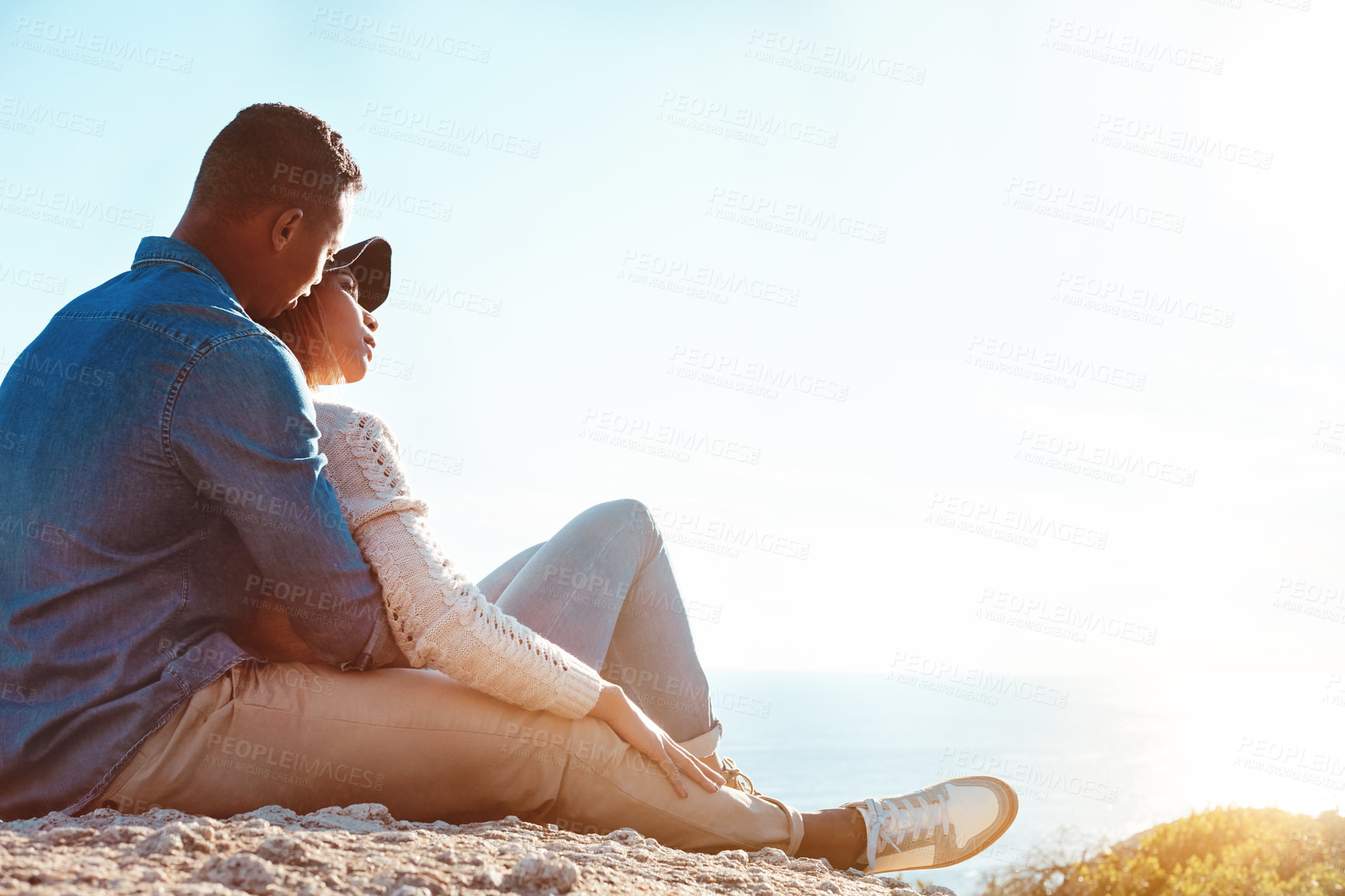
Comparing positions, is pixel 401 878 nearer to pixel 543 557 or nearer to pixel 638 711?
pixel 638 711

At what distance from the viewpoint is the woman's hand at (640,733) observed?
2.38m

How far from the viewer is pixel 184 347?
194cm

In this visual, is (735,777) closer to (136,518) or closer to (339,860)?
(339,860)

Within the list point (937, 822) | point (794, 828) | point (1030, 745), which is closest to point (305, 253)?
point (794, 828)

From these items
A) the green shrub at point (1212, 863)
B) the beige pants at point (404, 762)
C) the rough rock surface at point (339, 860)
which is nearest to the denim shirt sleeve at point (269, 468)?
the beige pants at point (404, 762)

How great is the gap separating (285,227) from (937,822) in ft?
8.55

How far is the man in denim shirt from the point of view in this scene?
1.91 m

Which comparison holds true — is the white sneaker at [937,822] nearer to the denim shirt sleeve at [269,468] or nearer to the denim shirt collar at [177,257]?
the denim shirt sleeve at [269,468]

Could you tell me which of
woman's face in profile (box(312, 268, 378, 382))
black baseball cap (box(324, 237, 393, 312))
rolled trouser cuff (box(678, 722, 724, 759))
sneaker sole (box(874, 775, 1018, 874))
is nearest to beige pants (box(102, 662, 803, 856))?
rolled trouser cuff (box(678, 722, 724, 759))

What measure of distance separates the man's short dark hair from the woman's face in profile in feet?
1.53

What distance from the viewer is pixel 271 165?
7.39 ft

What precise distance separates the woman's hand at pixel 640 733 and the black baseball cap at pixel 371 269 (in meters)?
1.55

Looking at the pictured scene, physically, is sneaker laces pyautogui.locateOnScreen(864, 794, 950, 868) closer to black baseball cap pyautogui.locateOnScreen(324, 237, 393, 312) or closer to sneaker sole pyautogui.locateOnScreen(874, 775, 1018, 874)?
sneaker sole pyautogui.locateOnScreen(874, 775, 1018, 874)

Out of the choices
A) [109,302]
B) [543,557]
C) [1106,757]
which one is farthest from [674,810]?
[1106,757]
